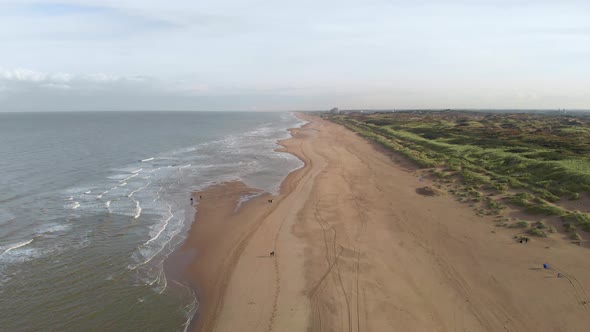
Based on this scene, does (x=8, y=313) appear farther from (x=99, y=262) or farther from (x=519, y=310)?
(x=519, y=310)

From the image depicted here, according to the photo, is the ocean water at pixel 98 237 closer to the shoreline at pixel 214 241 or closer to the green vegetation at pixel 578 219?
the shoreline at pixel 214 241

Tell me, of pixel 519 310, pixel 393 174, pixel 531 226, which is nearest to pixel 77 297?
pixel 519 310

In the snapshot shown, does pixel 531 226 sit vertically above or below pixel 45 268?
above

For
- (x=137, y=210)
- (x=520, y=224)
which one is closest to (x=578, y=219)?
(x=520, y=224)

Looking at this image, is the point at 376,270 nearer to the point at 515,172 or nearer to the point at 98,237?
the point at 98,237

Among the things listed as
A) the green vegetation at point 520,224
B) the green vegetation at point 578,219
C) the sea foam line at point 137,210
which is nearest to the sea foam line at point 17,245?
the sea foam line at point 137,210
